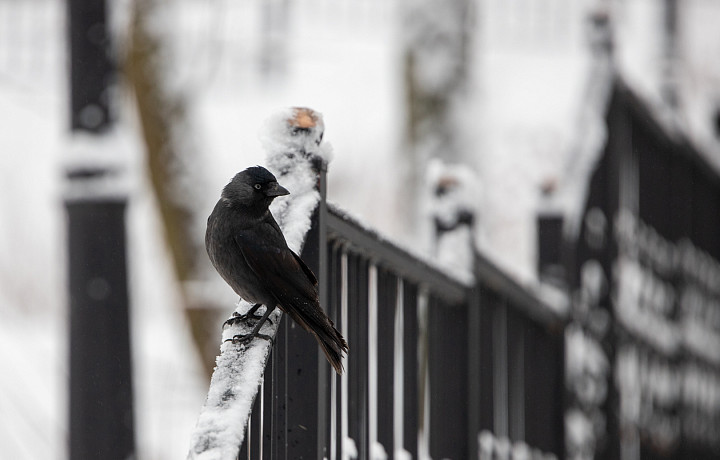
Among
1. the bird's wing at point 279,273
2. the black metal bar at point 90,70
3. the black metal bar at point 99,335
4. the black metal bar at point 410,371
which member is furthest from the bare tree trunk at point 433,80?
the bird's wing at point 279,273

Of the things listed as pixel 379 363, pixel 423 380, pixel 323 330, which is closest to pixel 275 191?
pixel 323 330

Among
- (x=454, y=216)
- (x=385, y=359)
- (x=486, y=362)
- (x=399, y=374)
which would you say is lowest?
(x=486, y=362)

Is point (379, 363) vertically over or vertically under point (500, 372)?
over

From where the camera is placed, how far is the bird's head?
1.93 meters

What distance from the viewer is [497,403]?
3.47 metres

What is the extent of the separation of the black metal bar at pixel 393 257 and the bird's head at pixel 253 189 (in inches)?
8.9

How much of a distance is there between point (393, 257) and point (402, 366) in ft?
1.17

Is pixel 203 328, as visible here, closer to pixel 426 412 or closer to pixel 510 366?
pixel 510 366

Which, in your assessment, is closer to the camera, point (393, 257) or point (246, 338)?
point (246, 338)

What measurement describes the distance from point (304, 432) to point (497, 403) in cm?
158

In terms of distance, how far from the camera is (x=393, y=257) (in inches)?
98.6

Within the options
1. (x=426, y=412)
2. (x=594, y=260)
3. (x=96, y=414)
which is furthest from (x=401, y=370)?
(x=594, y=260)

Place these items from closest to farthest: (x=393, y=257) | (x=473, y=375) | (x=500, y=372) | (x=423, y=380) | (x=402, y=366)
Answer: (x=393, y=257)
(x=402, y=366)
(x=423, y=380)
(x=473, y=375)
(x=500, y=372)

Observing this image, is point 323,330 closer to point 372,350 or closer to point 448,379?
point 372,350
